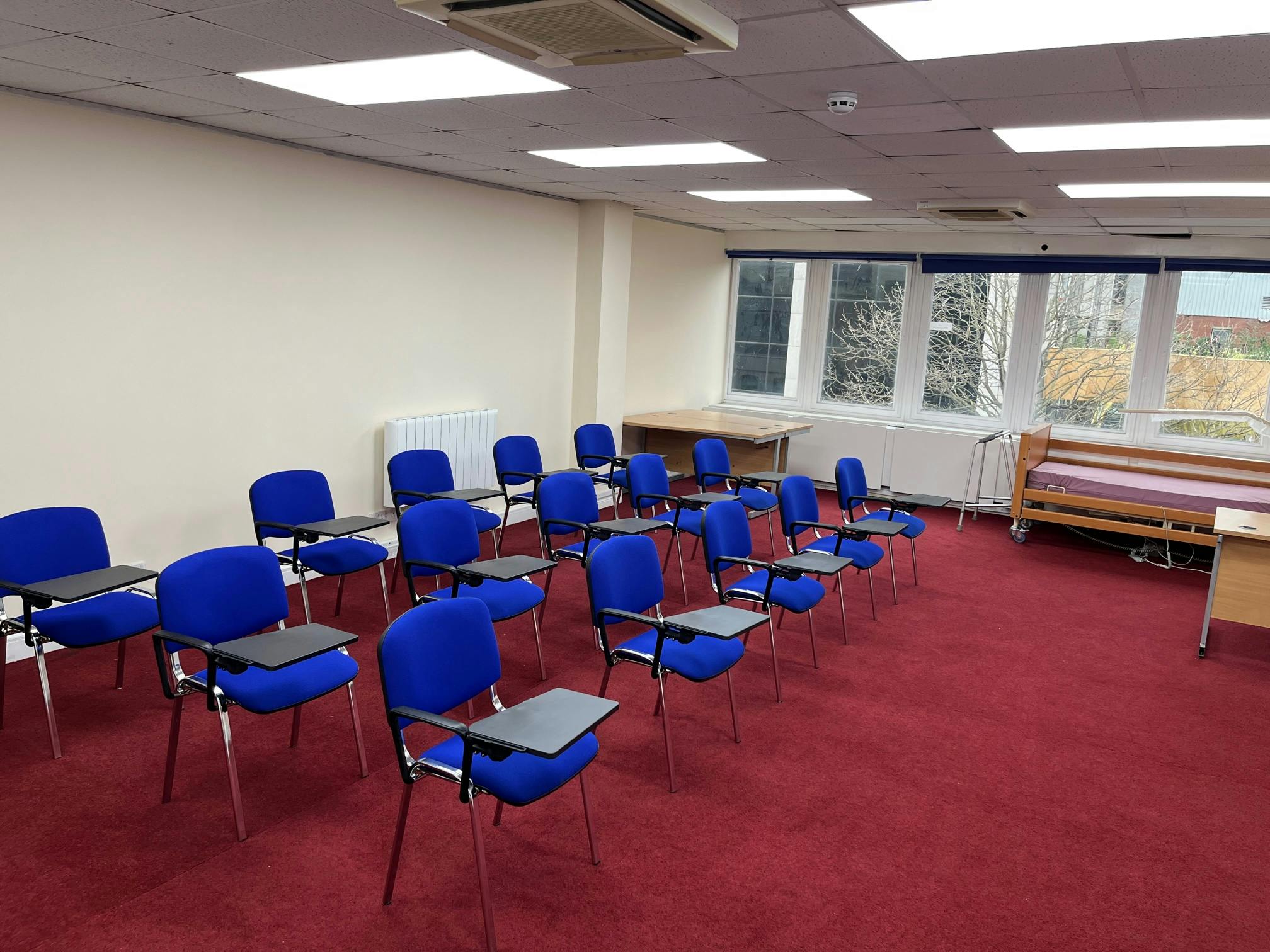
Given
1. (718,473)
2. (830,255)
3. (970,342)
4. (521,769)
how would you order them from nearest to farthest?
(521,769)
(718,473)
(970,342)
(830,255)

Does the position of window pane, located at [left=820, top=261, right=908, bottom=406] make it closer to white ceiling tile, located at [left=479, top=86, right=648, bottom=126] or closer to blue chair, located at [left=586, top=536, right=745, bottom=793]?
white ceiling tile, located at [left=479, top=86, right=648, bottom=126]

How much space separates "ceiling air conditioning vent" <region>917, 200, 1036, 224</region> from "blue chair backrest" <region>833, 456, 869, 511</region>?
1888 millimetres

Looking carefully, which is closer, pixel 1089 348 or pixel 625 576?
pixel 625 576

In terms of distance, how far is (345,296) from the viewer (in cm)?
613

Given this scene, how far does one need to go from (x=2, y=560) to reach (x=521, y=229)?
15.5 feet

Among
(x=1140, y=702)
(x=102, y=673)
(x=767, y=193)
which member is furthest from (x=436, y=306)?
(x=1140, y=702)

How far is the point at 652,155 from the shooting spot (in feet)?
17.6

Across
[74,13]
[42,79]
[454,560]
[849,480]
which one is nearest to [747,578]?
[454,560]

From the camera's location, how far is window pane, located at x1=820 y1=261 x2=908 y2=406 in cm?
984

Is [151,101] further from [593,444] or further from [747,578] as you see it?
[593,444]

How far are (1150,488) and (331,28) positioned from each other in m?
7.20

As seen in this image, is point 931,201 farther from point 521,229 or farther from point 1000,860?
point 1000,860

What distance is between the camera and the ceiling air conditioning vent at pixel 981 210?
20.6 feet

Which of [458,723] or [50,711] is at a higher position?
[458,723]
